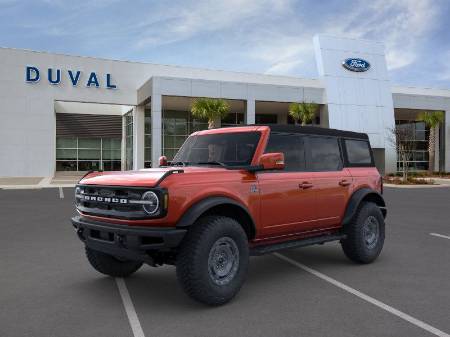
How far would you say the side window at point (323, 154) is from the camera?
6.11 metres

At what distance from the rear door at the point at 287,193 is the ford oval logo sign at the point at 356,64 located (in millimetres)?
30435

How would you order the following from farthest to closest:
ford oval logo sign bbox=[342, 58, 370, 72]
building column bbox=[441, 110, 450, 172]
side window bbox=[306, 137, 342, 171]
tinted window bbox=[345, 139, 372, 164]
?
1. building column bbox=[441, 110, 450, 172]
2. ford oval logo sign bbox=[342, 58, 370, 72]
3. tinted window bbox=[345, 139, 372, 164]
4. side window bbox=[306, 137, 342, 171]

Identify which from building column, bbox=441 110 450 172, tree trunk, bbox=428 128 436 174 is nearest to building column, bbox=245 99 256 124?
tree trunk, bbox=428 128 436 174

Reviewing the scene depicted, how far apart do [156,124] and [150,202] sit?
24.2 metres

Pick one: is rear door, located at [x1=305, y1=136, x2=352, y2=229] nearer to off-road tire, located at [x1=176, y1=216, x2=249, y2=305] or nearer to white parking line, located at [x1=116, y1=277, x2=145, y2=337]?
off-road tire, located at [x1=176, y1=216, x2=249, y2=305]

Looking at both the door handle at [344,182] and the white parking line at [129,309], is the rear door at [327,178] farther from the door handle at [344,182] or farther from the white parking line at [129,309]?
the white parking line at [129,309]

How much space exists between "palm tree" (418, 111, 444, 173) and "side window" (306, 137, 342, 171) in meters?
32.8

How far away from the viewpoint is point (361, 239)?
21.1 feet

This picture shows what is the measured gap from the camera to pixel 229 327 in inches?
161

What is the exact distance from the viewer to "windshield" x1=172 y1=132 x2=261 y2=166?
18.2ft

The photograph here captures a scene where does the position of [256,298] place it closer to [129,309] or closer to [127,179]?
[129,309]

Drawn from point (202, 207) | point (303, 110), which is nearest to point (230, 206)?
point (202, 207)

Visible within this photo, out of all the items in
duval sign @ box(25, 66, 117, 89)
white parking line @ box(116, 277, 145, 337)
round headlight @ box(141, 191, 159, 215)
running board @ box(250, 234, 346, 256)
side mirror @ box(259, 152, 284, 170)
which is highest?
duval sign @ box(25, 66, 117, 89)

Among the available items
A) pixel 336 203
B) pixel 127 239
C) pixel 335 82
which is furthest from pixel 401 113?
pixel 127 239
